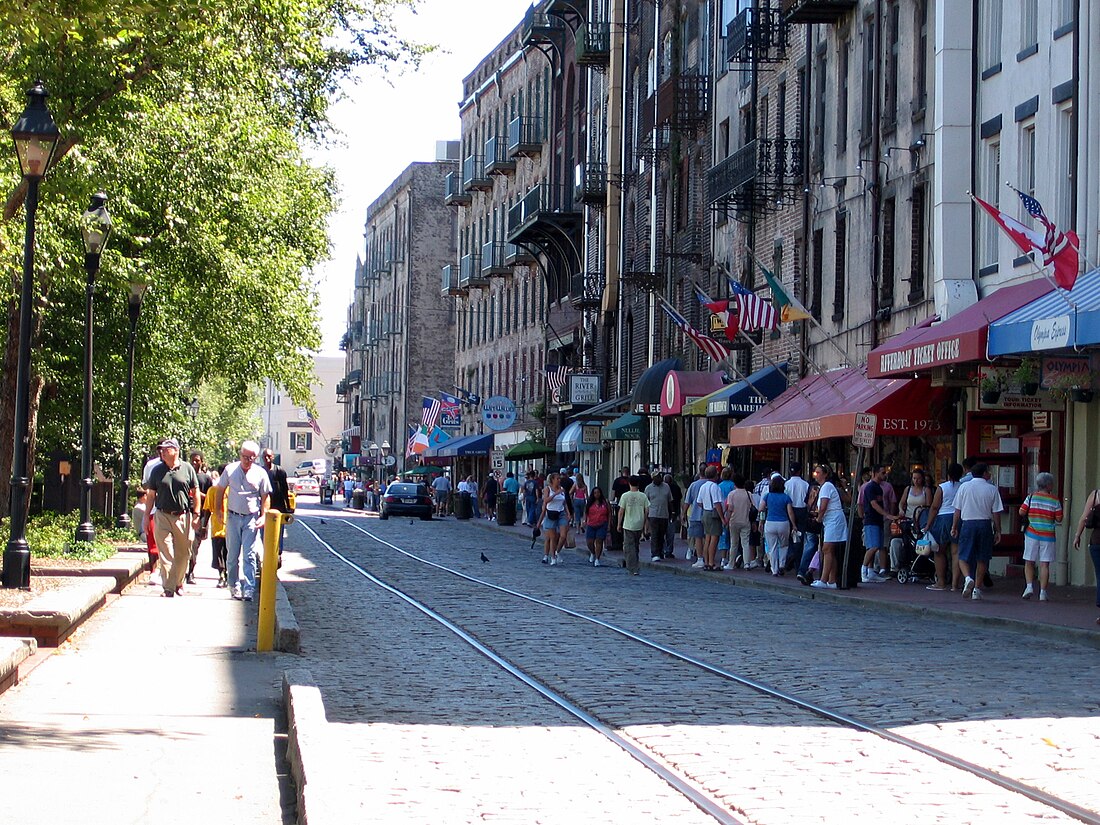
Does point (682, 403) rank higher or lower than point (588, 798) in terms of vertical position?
higher

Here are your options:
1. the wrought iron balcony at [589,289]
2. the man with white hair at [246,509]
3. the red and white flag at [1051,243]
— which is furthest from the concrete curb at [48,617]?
the wrought iron balcony at [589,289]

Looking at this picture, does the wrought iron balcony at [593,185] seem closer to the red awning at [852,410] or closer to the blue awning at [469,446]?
the blue awning at [469,446]

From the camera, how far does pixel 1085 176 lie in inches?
952

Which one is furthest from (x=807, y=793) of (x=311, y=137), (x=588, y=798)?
(x=311, y=137)

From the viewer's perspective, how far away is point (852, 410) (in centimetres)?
2812

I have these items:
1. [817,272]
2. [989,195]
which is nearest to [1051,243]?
[989,195]

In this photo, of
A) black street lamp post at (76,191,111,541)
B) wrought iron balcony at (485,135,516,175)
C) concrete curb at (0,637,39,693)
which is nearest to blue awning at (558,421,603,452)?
wrought iron balcony at (485,135,516,175)

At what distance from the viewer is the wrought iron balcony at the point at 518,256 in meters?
67.0

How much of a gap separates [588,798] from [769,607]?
1405 cm

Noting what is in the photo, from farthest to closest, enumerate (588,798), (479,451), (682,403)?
1. (479,451)
2. (682,403)
3. (588,798)

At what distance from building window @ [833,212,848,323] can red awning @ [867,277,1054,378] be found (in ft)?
22.1

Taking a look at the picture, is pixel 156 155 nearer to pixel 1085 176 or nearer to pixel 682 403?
pixel 1085 176

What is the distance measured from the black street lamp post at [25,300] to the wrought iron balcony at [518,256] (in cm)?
4835

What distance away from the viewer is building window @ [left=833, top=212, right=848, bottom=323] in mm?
33638
